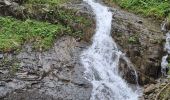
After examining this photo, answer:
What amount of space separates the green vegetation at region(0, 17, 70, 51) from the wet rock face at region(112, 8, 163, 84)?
2314 millimetres

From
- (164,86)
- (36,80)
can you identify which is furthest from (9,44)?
(164,86)

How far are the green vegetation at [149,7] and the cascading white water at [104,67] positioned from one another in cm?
248

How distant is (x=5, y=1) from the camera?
16.2 metres

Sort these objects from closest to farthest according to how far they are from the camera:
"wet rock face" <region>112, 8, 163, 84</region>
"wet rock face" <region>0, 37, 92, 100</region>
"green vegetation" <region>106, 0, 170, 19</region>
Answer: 1. "wet rock face" <region>0, 37, 92, 100</region>
2. "wet rock face" <region>112, 8, 163, 84</region>
3. "green vegetation" <region>106, 0, 170, 19</region>

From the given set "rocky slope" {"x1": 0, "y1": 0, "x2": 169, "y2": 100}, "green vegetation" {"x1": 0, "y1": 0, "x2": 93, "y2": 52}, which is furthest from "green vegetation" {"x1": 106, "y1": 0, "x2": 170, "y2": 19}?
"green vegetation" {"x1": 0, "y1": 0, "x2": 93, "y2": 52}

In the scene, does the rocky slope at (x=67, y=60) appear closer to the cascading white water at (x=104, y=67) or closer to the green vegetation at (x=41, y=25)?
the green vegetation at (x=41, y=25)

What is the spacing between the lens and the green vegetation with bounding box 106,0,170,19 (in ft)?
57.4

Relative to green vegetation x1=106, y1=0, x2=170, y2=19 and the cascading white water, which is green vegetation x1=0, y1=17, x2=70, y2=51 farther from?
green vegetation x1=106, y1=0, x2=170, y2=19

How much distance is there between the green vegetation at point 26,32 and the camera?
560 inches

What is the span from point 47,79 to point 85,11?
503 cm

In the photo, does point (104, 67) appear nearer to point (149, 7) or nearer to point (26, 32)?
point (26, 32)

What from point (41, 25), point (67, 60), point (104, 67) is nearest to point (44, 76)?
point (67, 60)

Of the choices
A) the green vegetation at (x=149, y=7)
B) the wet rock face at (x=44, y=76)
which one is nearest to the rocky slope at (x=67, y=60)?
the wet rock face at (x=44, y=76)

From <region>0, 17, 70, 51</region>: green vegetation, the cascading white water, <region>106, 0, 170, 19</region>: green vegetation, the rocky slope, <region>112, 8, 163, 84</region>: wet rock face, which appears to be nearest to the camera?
the rocky slope
